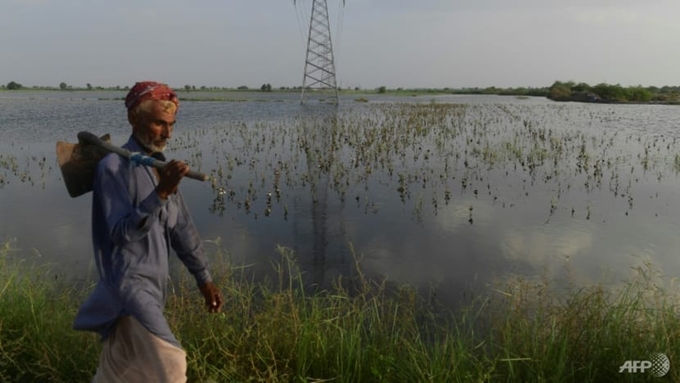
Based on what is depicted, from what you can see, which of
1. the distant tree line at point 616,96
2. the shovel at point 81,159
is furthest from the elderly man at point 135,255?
the distant tree line at point 616,96

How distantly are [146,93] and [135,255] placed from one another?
2.40 feet

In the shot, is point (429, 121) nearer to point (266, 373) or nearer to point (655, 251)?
point (655, 251)

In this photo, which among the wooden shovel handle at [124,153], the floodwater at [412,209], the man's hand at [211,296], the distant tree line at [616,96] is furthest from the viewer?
the distant tree line at [616,96]

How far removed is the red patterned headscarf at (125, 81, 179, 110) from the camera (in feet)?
6.75

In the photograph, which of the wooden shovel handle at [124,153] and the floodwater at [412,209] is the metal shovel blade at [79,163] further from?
the floodwater at [412,209]

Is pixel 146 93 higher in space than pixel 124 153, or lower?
higher

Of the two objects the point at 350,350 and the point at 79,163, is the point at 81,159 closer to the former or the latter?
the point at 79,163

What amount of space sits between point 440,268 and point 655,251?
A: 3.06 metres

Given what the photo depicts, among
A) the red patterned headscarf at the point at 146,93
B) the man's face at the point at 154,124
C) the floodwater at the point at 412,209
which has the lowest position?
the floodwater at the point at 412,209

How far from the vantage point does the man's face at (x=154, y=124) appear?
6.81ft

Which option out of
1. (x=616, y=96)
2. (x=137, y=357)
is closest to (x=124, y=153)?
(x=137, y=357)

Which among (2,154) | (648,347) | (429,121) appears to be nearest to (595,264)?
(648,347)

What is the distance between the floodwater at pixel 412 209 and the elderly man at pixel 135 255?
1.47 m

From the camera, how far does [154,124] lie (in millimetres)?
2098
